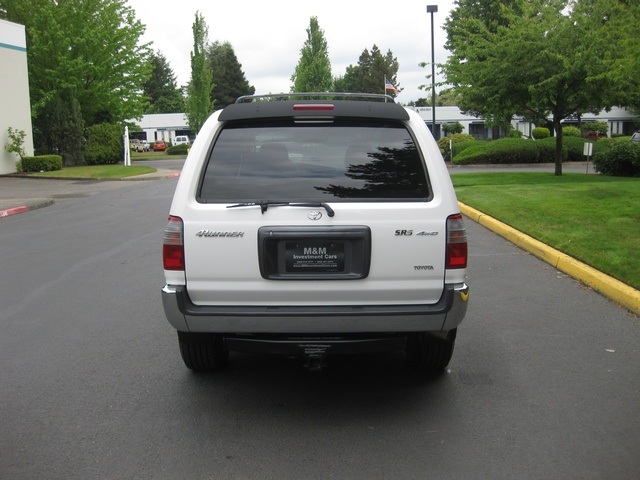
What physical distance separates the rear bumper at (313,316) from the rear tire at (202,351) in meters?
0.40

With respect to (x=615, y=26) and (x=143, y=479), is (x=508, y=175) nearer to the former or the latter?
(x=615, y=26)

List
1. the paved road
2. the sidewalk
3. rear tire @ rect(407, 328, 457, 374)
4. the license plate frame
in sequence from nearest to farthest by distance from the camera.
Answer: the paved road
the license plate frame
rear tire @ rect(407, 328, 457, 374)
the sidewalk

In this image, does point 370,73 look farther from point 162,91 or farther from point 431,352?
point 431,352

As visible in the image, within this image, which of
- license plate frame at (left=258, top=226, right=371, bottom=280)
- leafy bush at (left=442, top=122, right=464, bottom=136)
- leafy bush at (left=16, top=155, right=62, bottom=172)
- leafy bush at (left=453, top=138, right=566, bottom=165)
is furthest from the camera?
leafy bush at (left=442, top=122, right=464, bottom=136)

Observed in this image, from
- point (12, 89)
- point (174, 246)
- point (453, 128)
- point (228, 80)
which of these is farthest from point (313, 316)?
point (228, 80)

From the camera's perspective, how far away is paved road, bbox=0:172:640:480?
3719mm

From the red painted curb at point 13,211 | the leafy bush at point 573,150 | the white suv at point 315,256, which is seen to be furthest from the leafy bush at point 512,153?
the white suv at point 315,256

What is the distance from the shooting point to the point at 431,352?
485 cm

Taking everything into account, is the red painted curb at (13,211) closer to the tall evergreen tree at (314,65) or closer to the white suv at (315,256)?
the white suv at (315,256)

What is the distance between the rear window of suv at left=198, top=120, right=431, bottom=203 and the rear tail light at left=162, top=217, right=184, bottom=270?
262mm

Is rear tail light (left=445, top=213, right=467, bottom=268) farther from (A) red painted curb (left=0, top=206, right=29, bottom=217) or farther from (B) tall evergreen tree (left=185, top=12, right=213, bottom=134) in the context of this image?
(B) tall evergreen tree (left=185, top=12, right=213, bottom=134)

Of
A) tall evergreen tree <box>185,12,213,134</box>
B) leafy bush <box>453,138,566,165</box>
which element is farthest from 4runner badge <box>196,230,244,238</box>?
tall evergreen tree <box>185,12,213,134</box>

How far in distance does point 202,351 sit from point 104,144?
1458 inches

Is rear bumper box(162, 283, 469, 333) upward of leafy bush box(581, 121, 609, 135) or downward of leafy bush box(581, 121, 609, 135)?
downward
